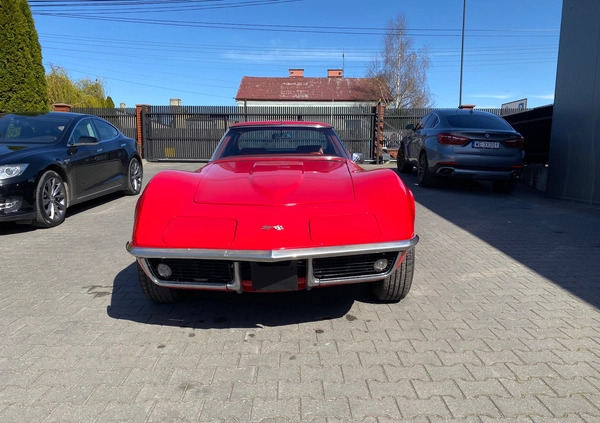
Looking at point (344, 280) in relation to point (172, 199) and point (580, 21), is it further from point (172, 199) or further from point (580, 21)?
point (580, 21)

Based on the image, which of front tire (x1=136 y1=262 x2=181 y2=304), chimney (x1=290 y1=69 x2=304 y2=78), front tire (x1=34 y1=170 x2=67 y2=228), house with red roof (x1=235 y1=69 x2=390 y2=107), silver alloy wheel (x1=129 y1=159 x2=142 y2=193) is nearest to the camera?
front tire (x1=136 y1=262 x2=181 y2=304)

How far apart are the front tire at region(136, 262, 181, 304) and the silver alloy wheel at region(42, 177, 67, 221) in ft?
11.1

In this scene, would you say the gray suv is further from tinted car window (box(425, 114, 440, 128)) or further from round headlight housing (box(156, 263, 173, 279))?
round headlight housing (box(156, 263, 173, 279))

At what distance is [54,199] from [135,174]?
2.76m

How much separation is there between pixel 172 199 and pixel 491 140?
268 inches

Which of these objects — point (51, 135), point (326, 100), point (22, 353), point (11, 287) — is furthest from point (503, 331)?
point (326, 100)

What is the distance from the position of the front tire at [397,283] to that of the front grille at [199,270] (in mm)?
1152

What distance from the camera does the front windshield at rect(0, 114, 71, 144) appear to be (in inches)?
240

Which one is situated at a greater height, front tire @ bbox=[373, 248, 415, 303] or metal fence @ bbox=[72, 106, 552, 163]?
metal fence @ bbox=[72, 106, 552, 163]

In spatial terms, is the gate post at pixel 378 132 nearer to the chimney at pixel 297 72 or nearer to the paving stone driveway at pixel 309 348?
the paving stone driveway at pixel 309 348

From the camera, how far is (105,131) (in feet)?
24.7

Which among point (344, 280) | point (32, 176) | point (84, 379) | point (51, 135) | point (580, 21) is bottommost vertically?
point (84, 379)

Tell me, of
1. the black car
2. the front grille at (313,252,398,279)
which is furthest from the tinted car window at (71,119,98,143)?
the front grille at (313,252,398,279)

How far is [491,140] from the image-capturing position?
7.76 meters
